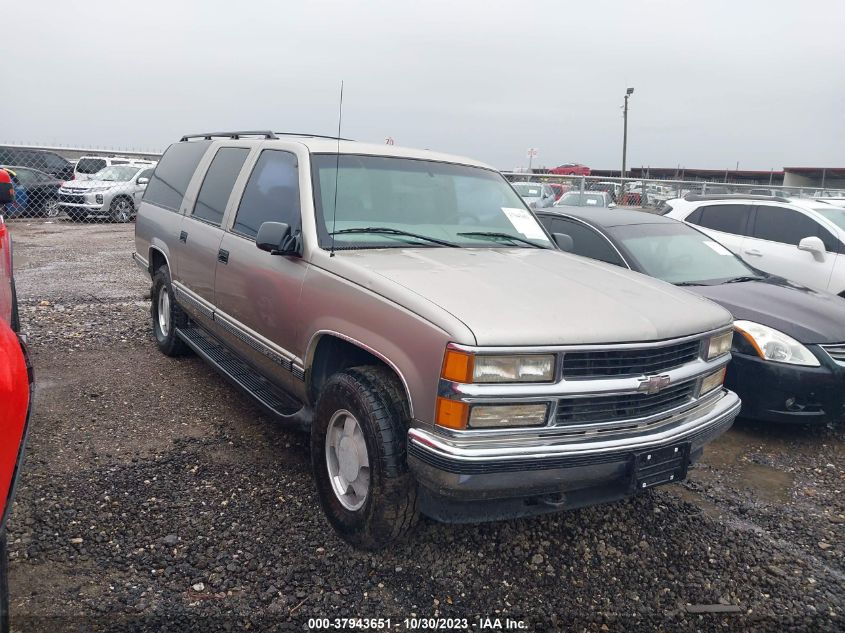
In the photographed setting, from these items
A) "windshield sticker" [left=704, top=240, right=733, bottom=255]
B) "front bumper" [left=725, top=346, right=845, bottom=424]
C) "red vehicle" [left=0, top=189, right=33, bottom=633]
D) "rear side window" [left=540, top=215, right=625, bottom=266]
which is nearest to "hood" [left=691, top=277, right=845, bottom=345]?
"front bumper" [left=725, top=346, right=845, bottom=424]

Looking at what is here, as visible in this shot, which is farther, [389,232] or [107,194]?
[107,194]

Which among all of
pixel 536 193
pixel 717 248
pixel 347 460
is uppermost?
pixel 536 193

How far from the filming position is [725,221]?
26.5 ft

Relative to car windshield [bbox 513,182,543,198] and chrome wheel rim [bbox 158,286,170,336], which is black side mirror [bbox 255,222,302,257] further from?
car windshield [bbox 513,182,543,198]

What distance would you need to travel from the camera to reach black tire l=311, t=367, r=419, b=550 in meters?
2.73

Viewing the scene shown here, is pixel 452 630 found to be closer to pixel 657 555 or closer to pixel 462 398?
pixel 462 398

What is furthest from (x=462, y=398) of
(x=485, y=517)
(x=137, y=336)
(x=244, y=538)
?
(x=137, y=336)

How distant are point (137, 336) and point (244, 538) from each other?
151 inches

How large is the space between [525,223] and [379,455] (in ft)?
7.16

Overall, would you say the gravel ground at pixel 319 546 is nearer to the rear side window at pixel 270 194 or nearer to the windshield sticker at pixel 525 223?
the rear side window at pixel 270 194

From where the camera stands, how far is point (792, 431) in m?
4.94

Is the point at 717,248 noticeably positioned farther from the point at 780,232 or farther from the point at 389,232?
the point at 389,232

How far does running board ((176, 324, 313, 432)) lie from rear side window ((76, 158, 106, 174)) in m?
19.1

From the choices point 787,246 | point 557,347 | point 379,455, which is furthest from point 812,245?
point 379,455
